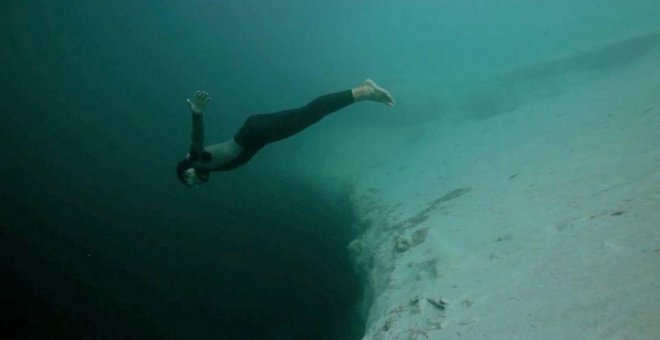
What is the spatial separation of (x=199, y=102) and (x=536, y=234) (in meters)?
4.08

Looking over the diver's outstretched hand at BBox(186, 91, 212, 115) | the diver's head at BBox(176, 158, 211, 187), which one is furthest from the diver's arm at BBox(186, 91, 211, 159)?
the diver's head at BBox(176, 158, 211, 187)

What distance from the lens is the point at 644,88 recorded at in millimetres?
8492

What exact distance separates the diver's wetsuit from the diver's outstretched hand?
2.06ft

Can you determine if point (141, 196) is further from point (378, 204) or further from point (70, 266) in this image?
point (378, 204)

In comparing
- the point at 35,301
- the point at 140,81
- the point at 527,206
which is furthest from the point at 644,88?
the point at 140,81

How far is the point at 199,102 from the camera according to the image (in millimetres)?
4719

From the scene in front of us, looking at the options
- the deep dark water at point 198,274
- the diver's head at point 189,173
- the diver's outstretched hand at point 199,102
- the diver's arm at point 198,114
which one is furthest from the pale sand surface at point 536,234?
the diver's outstretched hand at point 199,102

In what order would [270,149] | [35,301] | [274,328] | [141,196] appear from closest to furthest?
1. [274,328]
2. [35,301]
3. [141,196]
4. [270,149]

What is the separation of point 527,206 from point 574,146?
237 cm

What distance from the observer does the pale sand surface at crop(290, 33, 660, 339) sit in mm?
2672

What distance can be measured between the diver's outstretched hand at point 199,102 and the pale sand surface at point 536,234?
3252 mm

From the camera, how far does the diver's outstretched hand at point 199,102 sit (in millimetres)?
4691

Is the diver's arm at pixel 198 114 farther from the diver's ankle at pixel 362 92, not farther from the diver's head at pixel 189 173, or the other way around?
the diver's ankle at pixel 362 92

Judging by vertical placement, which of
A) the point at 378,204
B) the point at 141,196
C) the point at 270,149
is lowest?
the point at 378,204
